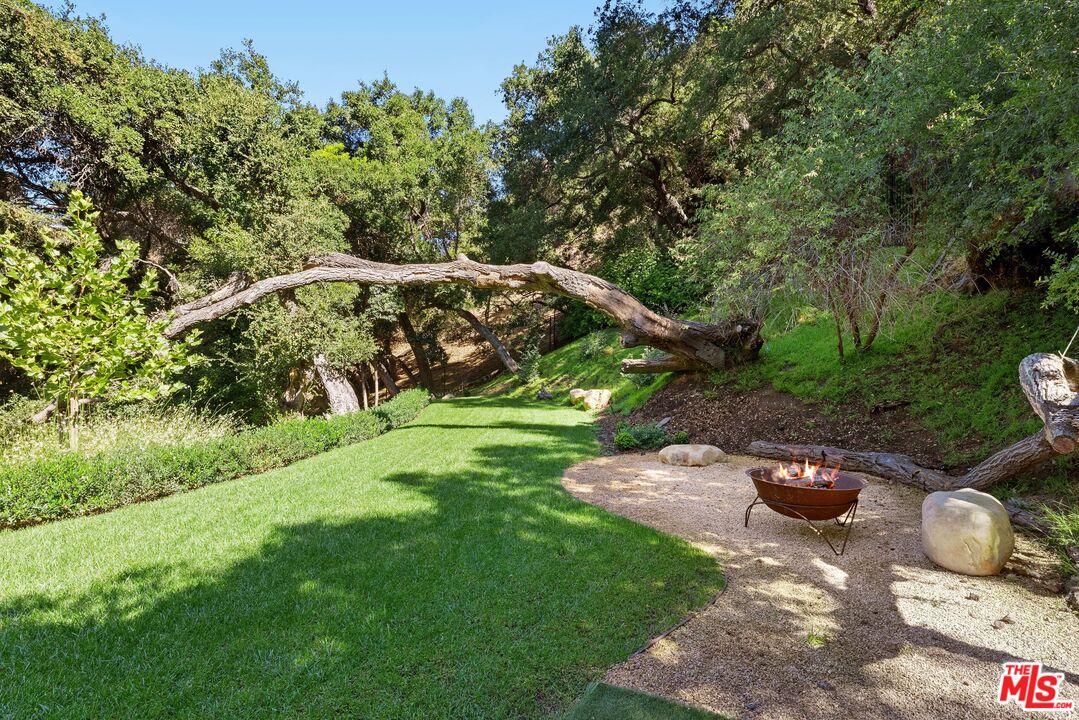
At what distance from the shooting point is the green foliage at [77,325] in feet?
19.9

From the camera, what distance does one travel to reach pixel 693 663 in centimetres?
256

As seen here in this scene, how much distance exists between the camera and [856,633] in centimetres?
283

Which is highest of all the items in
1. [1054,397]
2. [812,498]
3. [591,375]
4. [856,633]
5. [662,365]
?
[662,365]

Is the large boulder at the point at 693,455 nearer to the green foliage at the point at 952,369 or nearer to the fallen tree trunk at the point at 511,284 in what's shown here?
the green foliage at the point at 952,369

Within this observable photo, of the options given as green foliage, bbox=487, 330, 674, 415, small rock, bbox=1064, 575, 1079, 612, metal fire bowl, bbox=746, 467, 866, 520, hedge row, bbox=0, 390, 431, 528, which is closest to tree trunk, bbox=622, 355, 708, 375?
green foliage, bbox=487, 330, 674, 415

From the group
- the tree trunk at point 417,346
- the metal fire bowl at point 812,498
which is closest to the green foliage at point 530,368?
the tree trunk at point 417,346

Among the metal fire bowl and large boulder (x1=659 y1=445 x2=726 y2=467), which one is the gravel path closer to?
the metal fire bowl

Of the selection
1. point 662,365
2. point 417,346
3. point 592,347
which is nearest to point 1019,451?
point 662,365

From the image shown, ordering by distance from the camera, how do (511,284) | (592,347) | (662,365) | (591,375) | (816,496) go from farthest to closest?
(592,347), (591,375), (662,365), (511,284), (816,496)

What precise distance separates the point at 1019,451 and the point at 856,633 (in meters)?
3.21

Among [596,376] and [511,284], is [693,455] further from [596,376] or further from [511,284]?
[596,376]

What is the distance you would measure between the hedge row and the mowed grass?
0.42m

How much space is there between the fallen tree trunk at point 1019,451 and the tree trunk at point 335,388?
10735 millimetres

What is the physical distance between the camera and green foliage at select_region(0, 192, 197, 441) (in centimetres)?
607
